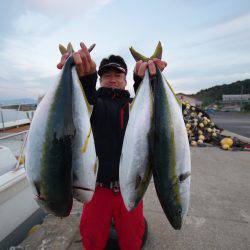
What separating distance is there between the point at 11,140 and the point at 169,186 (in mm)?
4578

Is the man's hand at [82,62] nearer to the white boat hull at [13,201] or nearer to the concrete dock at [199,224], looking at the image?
the concrete dock at [199,224]

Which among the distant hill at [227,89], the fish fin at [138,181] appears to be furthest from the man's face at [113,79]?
the distant hill at [227,89]

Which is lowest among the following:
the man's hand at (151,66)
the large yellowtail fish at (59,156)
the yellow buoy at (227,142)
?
the yellow buoy at (227,142)

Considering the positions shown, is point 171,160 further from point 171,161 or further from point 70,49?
point 70,49

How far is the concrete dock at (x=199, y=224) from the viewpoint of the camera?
130 inches

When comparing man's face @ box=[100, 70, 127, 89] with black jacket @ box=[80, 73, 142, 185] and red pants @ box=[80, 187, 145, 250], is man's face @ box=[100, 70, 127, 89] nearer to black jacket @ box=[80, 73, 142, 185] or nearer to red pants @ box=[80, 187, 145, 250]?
black jacket @ box=[80, 73, 142, 185]

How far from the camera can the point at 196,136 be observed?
10.5 meters

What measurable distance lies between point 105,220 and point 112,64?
147 cm

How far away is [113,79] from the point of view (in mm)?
2451

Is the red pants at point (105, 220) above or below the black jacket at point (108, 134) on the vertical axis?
below

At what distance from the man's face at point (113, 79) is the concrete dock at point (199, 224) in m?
2.08

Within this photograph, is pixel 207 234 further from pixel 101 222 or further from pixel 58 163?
pixel 58 163

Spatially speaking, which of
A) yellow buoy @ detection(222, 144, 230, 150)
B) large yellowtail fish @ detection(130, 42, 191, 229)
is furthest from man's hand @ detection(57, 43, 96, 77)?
yellow buoy @ detection(222, 144, 230, 150)

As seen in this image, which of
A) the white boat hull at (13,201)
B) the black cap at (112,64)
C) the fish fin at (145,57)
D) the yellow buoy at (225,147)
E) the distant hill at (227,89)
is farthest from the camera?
the distant hill at (227,89)
